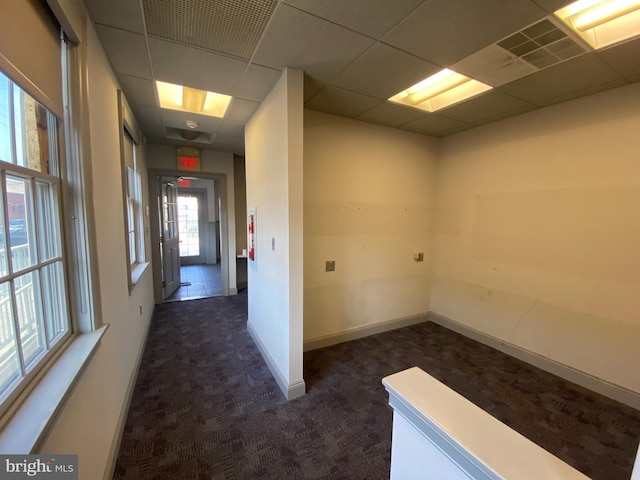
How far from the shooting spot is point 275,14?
1442 mm

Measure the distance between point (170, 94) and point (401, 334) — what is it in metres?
3.91

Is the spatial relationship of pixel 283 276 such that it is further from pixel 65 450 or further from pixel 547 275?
pixel 547 275

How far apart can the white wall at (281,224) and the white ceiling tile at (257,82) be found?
6 cm

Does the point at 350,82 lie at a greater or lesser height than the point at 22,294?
greater

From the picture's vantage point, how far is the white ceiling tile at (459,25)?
1384mm

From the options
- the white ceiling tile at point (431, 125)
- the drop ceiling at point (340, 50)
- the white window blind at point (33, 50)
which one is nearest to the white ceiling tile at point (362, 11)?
the drop ceiling at point (340, 50)

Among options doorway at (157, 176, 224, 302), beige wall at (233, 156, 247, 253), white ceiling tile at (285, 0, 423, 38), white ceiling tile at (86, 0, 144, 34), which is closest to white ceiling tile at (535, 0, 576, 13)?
white ceiling tile at (285, 0, 423, 38)

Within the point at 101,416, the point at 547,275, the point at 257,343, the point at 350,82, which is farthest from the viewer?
the point at 257,343

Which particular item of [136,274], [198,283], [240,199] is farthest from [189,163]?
[198,283]

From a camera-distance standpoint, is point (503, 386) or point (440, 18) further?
point (503, 386)

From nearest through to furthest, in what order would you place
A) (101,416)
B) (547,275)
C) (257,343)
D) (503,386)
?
(101,416) → (503,386) → (547,275) → (257,343)

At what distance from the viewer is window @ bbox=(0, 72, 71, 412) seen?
866 millimetres

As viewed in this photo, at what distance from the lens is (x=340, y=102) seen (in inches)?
102

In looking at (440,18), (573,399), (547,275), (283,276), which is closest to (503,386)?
(573,399)
